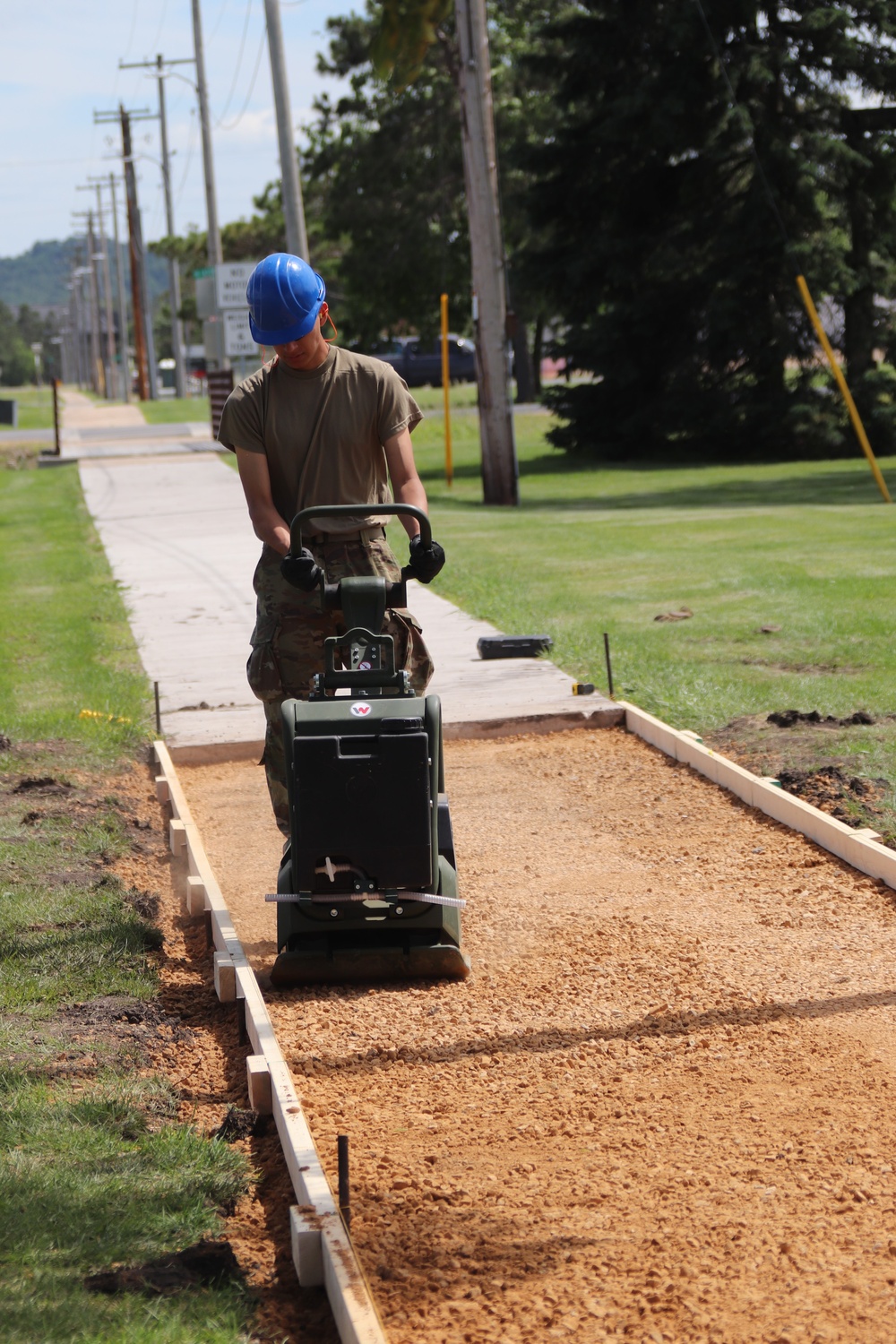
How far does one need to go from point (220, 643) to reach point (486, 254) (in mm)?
9954

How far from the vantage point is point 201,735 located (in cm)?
796

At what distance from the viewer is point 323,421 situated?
15.3 feet

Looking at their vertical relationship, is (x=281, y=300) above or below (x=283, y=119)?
below

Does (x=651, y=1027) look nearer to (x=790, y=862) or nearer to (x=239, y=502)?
(x=790, y=862)

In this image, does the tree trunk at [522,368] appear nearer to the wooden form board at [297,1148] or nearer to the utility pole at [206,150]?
the utility pole at [206,150]

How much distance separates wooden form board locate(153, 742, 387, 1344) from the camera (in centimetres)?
282

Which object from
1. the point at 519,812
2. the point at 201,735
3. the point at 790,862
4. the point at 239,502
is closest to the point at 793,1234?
the point at 790,862

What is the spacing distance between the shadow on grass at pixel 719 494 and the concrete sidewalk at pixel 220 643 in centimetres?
439

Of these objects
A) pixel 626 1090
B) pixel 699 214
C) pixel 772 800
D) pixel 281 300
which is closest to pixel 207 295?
pixel 699 214

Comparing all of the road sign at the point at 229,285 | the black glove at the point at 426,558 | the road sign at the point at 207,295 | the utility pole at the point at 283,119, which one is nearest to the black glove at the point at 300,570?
the black glove at the point at 426,558

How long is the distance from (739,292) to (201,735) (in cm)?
1979

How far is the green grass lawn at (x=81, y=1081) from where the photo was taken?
2.88 m

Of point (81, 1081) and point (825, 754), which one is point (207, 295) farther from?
point (81, 1081)

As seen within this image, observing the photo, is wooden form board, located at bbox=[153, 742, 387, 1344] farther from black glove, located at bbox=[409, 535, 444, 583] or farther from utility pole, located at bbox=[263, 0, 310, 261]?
utility pole, located at bbox=[263, 0, 310, 261]
